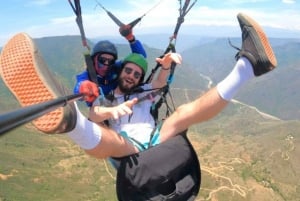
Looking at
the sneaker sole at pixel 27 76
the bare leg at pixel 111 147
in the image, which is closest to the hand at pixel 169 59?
the bare leg at pixel 111 147

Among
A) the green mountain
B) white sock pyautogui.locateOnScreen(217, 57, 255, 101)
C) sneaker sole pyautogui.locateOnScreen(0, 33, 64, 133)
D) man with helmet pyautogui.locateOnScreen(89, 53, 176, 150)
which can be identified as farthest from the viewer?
the green mountain

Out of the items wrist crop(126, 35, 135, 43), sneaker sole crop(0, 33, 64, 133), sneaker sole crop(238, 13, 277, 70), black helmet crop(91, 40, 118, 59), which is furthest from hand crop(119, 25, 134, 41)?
sneaker sole crop(0, 33, 64, 133)

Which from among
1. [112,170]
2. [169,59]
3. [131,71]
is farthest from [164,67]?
[112,170]

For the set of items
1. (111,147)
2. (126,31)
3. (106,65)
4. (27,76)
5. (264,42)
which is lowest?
(111,147)

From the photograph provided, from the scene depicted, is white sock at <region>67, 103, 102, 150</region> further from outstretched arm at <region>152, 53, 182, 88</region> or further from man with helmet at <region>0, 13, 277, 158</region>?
outstretched arm at <region>152, 53, 182, 88</region>

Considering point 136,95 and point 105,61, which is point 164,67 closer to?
point 136,95

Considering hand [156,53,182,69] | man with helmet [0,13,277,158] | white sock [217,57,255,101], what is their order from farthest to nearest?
hand [156,53,182,69], white sock [217,57,255,101], man with helmet [0,13,277,158]
